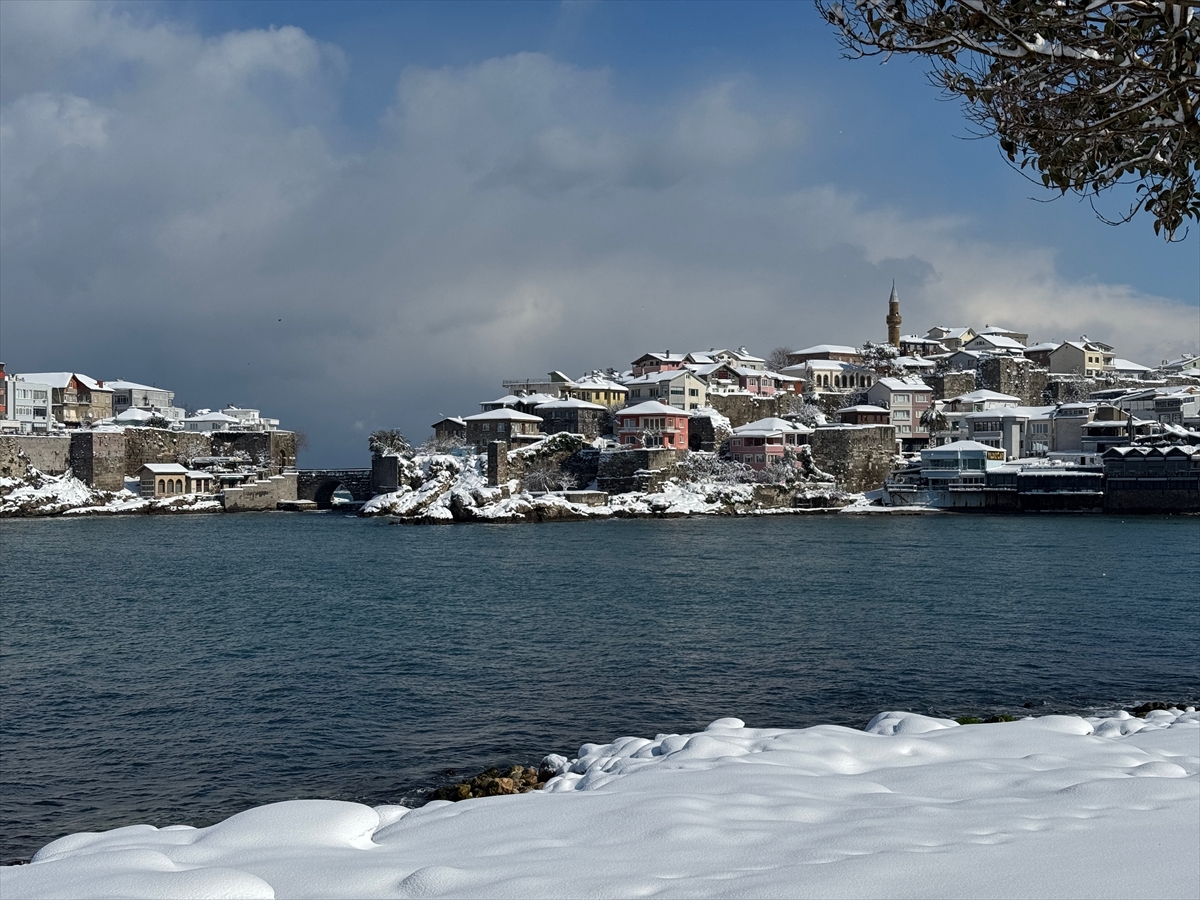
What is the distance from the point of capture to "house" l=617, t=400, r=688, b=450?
65.3 m

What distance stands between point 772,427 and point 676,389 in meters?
8.77

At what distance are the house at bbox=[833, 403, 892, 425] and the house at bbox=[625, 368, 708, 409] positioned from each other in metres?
10.5

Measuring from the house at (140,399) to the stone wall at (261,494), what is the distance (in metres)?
18.8

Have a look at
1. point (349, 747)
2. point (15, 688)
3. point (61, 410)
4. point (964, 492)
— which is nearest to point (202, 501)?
point (61, 410)

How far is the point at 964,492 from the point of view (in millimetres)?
63594

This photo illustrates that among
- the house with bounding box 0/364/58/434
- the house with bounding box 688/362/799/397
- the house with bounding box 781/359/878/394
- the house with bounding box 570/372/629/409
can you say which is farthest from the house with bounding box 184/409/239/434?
the house with bounding box 781/359/878/394

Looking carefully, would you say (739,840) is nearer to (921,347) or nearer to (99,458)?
(99,458)

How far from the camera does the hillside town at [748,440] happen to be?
207 feet

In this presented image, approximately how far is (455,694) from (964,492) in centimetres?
5530

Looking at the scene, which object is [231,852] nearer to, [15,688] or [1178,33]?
[1178,33]

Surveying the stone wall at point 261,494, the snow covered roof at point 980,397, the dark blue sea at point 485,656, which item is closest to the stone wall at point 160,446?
the stone wall at point 261,494

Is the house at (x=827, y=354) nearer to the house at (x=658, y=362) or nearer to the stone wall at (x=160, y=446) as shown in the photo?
the house at (x=658, y=362)

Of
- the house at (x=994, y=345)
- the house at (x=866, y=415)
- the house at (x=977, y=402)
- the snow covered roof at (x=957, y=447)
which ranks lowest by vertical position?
the snow covered roof at (x=957, y=447)

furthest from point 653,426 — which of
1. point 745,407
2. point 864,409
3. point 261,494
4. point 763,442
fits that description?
point 261,494
